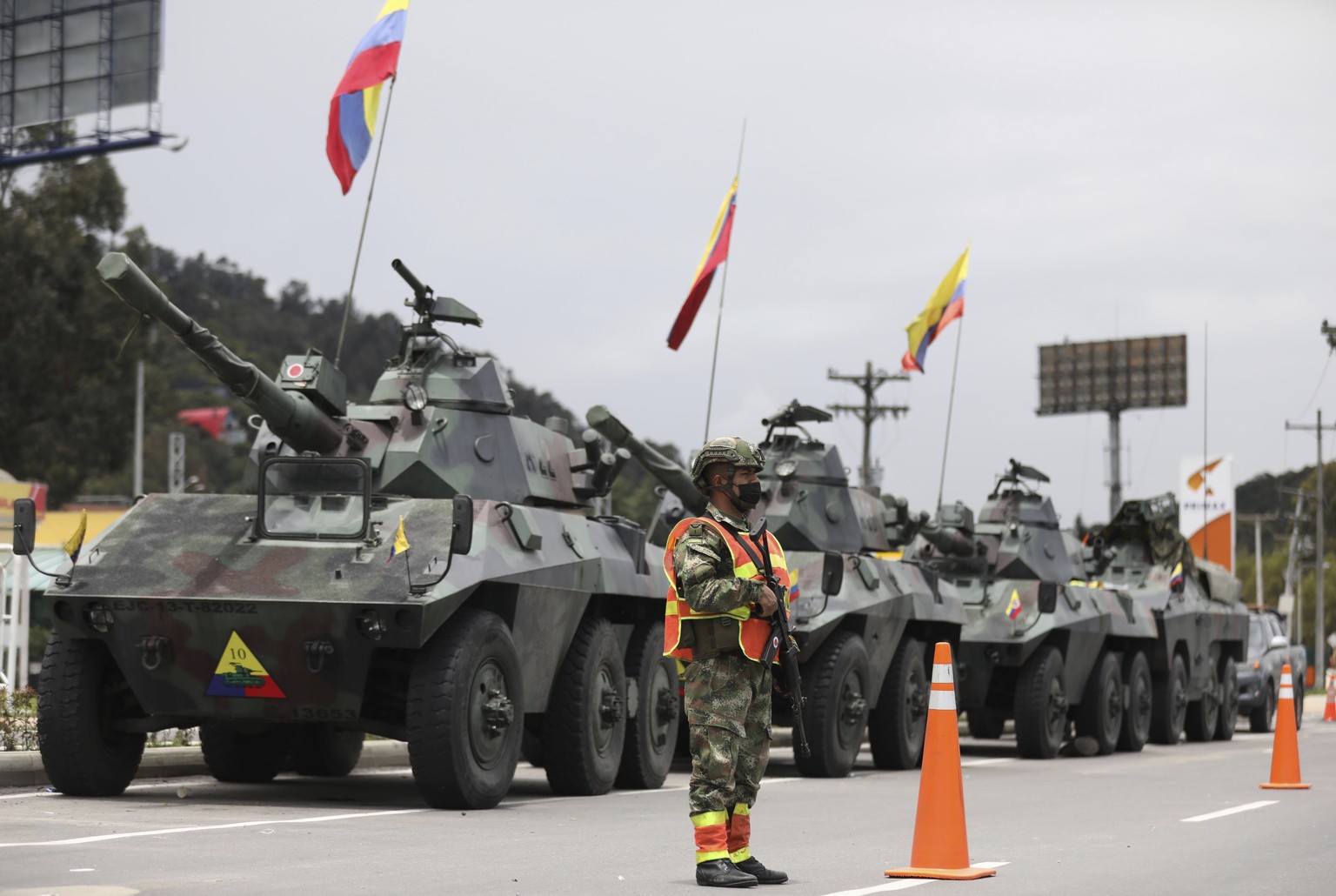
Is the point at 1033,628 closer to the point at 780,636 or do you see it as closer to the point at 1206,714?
the point at 1206,714

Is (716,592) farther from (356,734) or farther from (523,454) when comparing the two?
(356,734)

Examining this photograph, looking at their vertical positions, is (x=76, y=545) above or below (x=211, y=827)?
above

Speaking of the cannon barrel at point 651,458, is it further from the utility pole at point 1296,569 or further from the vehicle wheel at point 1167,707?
the utility pole at point 1296,569

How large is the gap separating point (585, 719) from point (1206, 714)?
14.8m

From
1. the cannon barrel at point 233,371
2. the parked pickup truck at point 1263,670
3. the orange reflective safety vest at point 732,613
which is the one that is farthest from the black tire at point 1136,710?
the orange reflective safety vest at point 732,613

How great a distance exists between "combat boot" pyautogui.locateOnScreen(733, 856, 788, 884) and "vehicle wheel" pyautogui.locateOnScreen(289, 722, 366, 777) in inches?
250

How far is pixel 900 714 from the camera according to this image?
55.2ft

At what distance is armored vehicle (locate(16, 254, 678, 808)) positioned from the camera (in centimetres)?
1048

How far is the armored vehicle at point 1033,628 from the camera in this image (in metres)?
19.3

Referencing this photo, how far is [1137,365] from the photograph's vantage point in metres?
62.0

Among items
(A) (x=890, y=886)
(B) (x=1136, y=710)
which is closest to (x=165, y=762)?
(A) (x=890, y=886)

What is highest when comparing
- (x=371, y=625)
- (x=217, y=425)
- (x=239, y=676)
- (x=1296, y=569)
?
(x=217, y=425)

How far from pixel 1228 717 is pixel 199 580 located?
1839 cm

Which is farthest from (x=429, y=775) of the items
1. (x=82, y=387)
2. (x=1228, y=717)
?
(x=82, y=387)
